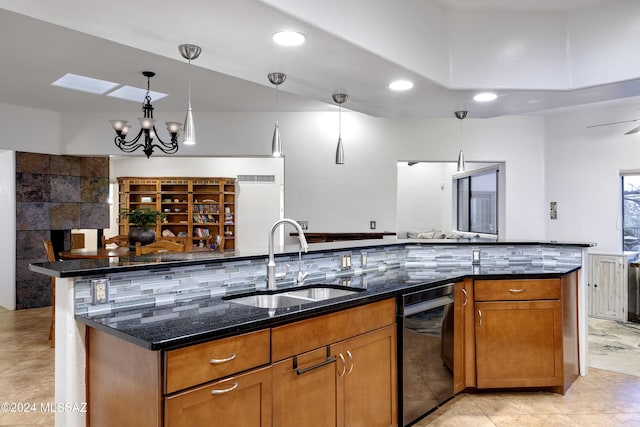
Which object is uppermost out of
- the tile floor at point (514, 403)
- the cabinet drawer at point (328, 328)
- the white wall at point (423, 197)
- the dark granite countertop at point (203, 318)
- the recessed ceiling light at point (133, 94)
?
the recessed ceiling light at point (133, 94)

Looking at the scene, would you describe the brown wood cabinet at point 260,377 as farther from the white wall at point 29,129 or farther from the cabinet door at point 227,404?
the white wall at point 29,129

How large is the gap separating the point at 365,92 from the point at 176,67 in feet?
6.38

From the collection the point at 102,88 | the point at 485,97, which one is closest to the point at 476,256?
the point at 485,97

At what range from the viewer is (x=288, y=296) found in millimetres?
2506

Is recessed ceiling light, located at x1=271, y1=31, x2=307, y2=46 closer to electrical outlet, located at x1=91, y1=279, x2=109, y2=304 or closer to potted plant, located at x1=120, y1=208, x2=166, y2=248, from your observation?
electrical outlet, located at x1=91, y1=279, x2=109, y2=304

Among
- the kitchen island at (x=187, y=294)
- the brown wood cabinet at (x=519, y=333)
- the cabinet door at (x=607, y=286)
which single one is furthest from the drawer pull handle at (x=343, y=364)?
the cabinet door at (x=607, y=286)

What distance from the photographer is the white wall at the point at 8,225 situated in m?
5.85

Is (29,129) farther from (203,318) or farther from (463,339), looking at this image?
(463,339)

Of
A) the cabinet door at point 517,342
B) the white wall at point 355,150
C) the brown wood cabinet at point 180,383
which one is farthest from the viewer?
the white wall at point 355,150

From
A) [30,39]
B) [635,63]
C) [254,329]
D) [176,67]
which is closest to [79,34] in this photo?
[30,39]

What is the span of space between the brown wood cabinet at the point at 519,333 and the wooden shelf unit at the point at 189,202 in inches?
269

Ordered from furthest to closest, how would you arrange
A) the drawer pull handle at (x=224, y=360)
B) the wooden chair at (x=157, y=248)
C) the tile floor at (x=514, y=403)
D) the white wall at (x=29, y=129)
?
1. the white wall at (x=29, y=129)
2. the wooden chair at (x=157, y=248)
3. the tile floor at (x=514, y=403)
4. the drawer pull handle at (x=224, y=360)

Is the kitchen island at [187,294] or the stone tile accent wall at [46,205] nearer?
the kitchen island at [187,294]

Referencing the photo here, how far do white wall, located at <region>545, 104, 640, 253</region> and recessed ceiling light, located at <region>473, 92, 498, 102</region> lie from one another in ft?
10.1
